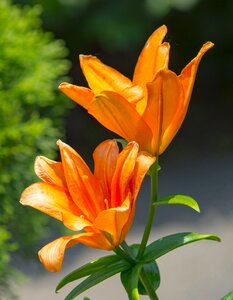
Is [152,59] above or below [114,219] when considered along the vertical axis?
above

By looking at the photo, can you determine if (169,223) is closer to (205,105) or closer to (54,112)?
(54,112)

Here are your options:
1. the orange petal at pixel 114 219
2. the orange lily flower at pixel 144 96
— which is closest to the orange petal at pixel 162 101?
the orange lily flower at pixel 144 96

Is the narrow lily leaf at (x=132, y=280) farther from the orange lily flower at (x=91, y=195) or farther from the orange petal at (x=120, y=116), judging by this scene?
the orange petal at (x=120, y=116)

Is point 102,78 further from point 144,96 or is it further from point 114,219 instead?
point 114,219

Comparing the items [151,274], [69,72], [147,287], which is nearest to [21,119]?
[151,274]

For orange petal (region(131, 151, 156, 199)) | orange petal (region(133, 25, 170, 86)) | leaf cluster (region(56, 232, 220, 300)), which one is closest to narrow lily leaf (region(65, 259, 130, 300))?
leaf cluster (region(56, 232, 220, 300))

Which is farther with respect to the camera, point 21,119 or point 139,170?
point 21,119

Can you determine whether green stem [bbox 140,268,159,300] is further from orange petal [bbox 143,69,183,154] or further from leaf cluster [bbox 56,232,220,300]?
orange petal [bbox 143,69,183,154]
